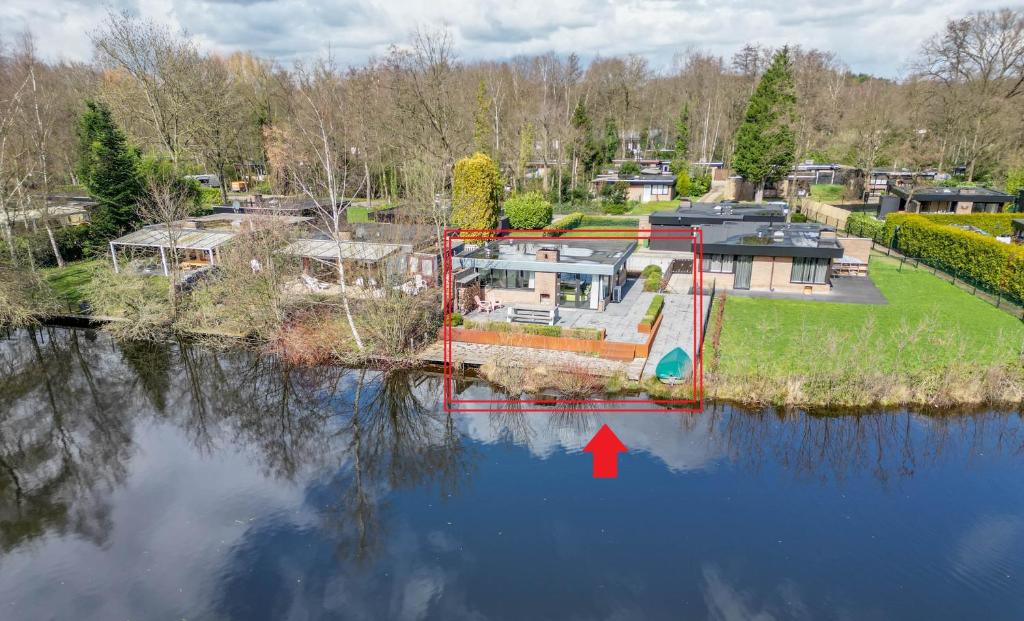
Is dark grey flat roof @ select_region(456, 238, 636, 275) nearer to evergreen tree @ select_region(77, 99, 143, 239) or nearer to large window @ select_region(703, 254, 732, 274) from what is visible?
large window @ select_region(703, 254, 732, 274)

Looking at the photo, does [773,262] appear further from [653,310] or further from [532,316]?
[532,316]

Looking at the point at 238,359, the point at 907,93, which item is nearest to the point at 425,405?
the point at 238,359

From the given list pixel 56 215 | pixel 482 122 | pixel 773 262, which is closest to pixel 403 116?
pixel 482 122

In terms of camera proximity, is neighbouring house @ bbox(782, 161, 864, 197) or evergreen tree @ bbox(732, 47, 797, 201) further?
neighbouring house @ bbox(782, 161, 864, 197)

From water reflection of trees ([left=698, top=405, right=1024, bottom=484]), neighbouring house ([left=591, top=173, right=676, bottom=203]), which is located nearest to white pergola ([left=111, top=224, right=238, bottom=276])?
water reflection of trees ([left=698, top=405, right=1024, bottom=484])

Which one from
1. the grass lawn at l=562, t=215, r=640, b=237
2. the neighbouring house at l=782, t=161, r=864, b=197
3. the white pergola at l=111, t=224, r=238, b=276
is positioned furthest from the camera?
the neighbouring house at l=782, t=161, r=864, b=197

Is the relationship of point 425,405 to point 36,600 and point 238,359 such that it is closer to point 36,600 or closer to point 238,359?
point 238,359
